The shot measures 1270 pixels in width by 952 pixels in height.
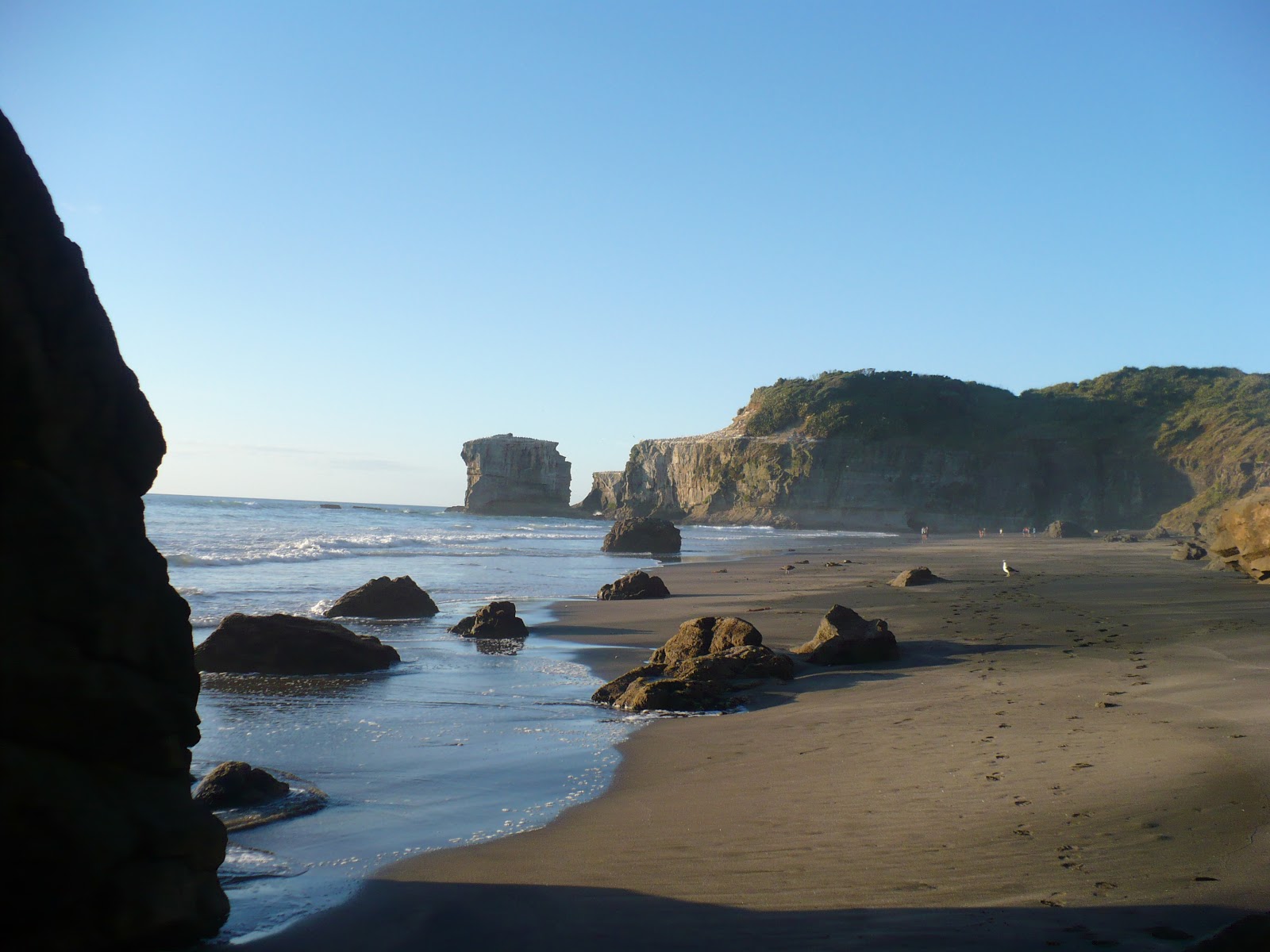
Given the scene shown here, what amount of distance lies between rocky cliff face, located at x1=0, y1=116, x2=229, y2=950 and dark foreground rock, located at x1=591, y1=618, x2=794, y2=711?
4.94 metres

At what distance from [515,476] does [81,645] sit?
9962 centimetres

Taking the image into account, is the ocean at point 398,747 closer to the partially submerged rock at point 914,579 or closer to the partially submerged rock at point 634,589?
the partially submerged rock at point 634,589

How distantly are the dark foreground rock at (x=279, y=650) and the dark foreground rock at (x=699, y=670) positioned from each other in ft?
10.0

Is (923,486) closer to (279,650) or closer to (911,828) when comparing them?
(279,650)

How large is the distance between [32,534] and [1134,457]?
75.3 metres

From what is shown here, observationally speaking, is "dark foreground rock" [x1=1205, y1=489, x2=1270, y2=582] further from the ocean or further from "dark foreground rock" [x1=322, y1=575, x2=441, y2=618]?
"dark foreground rock" [x1=322, y1=575, x2=441, y2=618]

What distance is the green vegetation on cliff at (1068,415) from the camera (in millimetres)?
59844

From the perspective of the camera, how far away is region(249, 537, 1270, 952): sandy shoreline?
330cm

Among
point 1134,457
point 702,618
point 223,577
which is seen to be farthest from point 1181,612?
point 1134,457

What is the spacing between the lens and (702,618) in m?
9.94

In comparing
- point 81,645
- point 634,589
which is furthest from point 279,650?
point 634,589

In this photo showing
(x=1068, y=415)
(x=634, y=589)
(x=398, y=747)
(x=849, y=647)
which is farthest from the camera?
(x=1068, y=415)

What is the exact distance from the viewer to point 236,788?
17.1 feet

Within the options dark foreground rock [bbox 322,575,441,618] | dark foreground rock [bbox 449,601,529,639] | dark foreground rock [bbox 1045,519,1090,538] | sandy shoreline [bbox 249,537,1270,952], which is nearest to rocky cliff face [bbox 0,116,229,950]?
sandy shoreline [bbox 249,537,1270,952]
